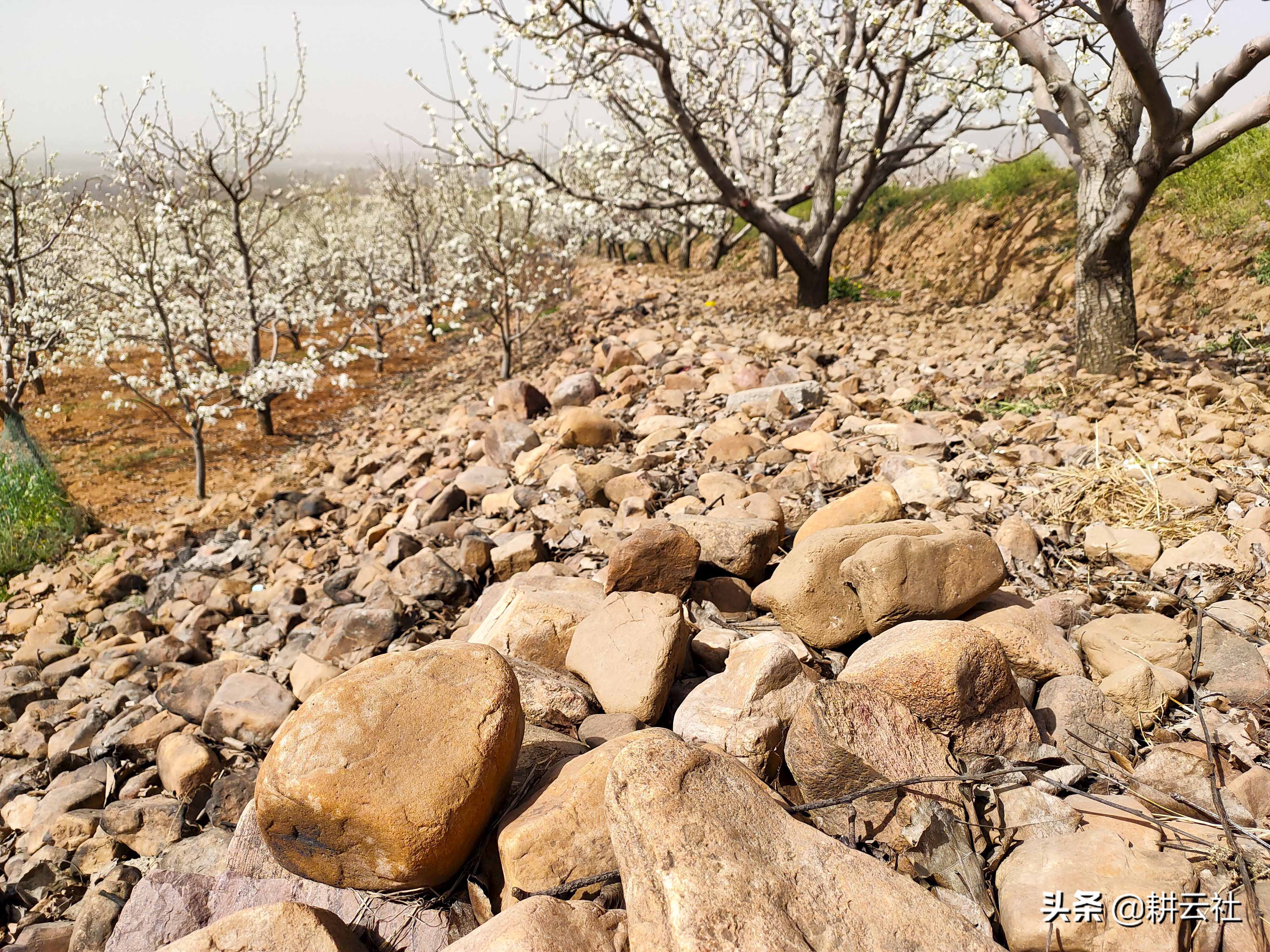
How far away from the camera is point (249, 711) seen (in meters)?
3.22

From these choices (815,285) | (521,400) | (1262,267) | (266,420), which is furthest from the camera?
(266,420)

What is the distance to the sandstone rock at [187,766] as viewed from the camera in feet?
9.54

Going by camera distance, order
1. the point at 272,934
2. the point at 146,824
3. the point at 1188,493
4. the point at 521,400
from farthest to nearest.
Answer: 1. the point at 521,400
2. the point at 1188,493
3. the point at 146,824
4. the point at 272,934

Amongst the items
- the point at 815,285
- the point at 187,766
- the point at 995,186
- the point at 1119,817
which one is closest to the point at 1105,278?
the point at 815,285

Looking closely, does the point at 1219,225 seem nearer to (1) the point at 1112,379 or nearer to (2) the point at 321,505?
(1) the point at 1112,379

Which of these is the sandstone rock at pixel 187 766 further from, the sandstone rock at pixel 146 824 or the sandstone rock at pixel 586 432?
the sandstone rock at pixel 586 432

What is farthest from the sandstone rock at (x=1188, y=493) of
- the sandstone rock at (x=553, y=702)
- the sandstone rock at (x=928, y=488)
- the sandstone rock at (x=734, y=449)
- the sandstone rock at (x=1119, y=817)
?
the sandstone rock at (x=553, y=702)

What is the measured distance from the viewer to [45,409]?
13.7 meters

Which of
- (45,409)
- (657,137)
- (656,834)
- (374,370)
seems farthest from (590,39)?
(45,409)

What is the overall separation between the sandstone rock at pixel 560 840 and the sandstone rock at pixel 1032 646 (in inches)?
49.0

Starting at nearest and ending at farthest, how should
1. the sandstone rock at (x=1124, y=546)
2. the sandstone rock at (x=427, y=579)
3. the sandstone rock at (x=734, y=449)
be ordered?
the sandstone rock at (x=1124, y=546)
the sandstone rock at (x=427, y=579)
the sandstone rock at (x=734, y=449)

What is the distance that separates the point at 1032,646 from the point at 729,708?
1.02 m

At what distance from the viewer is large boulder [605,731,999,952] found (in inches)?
56.1

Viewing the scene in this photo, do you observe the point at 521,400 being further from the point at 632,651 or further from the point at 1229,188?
the point at 1229,188
